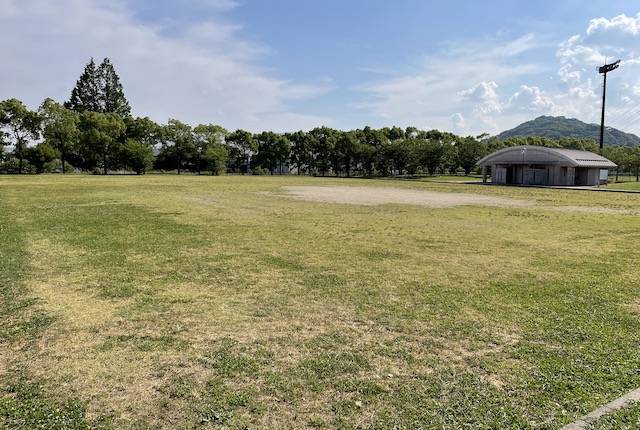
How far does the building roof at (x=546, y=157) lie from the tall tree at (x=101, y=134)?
56209mm

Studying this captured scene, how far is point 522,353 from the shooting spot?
4.06 meters

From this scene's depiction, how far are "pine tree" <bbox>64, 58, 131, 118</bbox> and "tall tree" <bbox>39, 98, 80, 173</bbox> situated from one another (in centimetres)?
2492

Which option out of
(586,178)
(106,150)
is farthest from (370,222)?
(106,150)

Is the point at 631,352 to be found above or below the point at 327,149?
below

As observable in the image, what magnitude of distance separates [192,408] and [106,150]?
69034 mm

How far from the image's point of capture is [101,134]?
6062 centimetres

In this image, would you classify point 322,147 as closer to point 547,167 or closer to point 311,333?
point 547,167

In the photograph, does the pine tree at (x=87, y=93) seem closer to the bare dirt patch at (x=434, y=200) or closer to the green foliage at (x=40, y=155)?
the green foliage at (x=40, y=155)

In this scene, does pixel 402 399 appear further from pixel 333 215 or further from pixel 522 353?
pixel 333 215

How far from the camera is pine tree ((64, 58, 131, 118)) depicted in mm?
80938

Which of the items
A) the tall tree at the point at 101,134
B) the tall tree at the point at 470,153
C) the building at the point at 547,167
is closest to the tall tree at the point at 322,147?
the tall tree at the point at 470,153

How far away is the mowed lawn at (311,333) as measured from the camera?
123 inches

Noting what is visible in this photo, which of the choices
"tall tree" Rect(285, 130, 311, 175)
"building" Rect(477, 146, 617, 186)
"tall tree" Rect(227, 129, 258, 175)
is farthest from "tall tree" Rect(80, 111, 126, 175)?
"building" Rect(477, 146, 617, 186)

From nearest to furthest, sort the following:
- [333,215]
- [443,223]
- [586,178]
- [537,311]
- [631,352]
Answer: [631,352] → [537,311] → [443,223] → [333,215] → [586,178]
